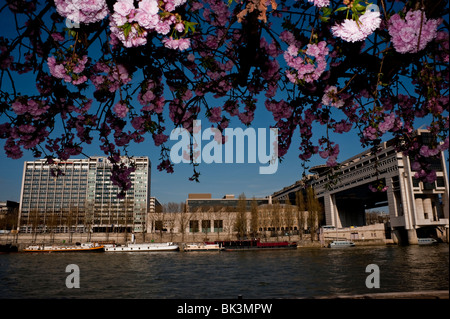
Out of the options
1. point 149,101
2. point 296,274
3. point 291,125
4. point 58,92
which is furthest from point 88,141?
point 296,274

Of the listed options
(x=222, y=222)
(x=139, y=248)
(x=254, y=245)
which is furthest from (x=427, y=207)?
(x=139, y=248)

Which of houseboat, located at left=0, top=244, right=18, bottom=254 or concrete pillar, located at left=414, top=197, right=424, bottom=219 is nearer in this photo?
concrete pillar, located at left=414, top=197, right=424, bottom=219

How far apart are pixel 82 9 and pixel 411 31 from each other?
275 cm

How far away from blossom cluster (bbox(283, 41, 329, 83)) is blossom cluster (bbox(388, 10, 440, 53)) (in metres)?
0.62

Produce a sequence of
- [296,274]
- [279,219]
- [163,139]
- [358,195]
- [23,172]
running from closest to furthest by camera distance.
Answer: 1. [163,139]
2. [296,274]
3. [279,219]
4. [358,195]
5. [23,172]

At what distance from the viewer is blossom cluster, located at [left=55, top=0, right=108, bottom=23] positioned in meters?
2.78

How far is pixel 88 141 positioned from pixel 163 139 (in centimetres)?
122

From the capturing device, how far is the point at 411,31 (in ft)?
9.46

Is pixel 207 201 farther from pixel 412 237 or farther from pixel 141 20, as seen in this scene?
pixel 141 20

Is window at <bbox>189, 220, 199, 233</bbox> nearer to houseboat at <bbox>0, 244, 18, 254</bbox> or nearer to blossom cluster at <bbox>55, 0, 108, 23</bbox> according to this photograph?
houseboat at <bbox>0, 244, 18, 254</bbox>

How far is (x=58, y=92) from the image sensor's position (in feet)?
15.4

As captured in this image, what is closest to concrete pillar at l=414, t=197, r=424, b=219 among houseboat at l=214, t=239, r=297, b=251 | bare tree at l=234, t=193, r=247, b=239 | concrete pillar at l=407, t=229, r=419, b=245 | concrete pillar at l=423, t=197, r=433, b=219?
concrete pillar at l=423, t=197, r=433, b=219
